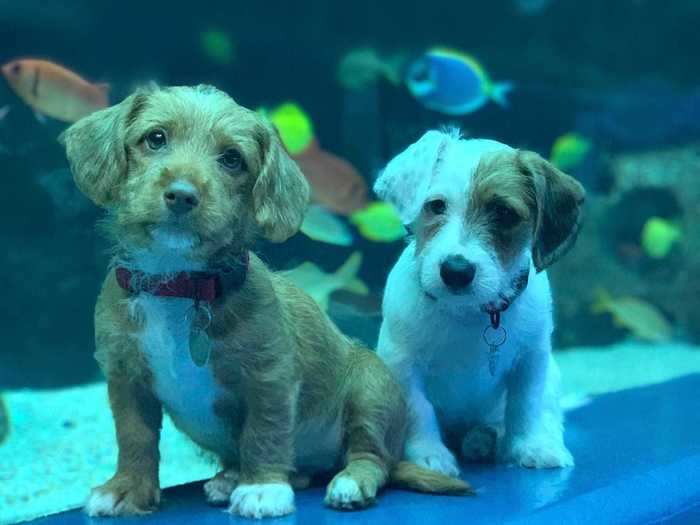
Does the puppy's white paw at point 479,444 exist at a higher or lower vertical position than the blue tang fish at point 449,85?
lower

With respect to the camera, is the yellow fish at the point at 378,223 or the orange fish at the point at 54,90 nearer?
the orange fish at the point at 54,90

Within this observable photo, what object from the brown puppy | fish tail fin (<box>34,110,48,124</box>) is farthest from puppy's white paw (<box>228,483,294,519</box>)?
fish tail fin (<box>34,110,48,124</box>)

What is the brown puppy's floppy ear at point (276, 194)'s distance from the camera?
1.92 metres

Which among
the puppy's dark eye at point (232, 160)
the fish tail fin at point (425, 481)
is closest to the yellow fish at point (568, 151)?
the fish tail fin at point (425, 481)

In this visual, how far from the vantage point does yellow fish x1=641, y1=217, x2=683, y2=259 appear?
8.47 m

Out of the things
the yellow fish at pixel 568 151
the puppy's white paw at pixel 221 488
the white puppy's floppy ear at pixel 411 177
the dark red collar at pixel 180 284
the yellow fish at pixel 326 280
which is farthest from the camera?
the yellow fish at pixel 568 151

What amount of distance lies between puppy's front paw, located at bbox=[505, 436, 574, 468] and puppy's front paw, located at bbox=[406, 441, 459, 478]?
207 millimetres

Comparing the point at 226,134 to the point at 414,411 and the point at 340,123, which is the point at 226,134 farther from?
the point at 340,123

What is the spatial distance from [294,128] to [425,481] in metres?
3.06

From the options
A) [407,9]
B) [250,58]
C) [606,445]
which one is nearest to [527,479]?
[606,445]

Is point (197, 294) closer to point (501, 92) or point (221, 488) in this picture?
point (221, 488)

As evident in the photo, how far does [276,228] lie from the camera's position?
1.91 meters

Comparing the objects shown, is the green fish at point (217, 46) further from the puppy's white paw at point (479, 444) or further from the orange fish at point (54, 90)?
the puppy's white paw at point (479, 444)

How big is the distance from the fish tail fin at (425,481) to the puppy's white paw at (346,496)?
21cm
